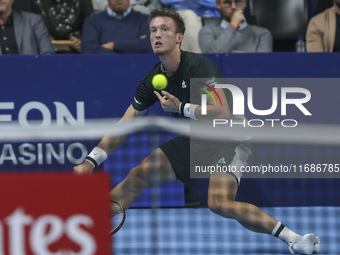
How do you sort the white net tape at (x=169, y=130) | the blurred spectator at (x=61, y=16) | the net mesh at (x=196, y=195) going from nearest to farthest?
the white net tape at (x=169, y=130) < the net mesh at (x=196, y=195) < the blurred spectator at (x=61, y=16)

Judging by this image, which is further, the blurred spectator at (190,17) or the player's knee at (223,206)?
the blurred spectator at (190,17)

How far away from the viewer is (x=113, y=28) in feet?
26.9

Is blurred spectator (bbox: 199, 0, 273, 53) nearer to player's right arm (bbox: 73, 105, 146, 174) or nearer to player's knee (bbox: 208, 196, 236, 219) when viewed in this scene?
player's right arm (bbox: 73, 105, 146, 174)

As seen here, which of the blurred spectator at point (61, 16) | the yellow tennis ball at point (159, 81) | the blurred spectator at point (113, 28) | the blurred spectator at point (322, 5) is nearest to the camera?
the yellow tennis ball at point (159, 81)

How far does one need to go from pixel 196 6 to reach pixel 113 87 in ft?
5.61

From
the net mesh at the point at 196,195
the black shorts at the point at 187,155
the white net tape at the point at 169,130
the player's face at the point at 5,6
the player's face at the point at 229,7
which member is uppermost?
the player's face at the point at 5,6

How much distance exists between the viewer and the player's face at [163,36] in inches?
260

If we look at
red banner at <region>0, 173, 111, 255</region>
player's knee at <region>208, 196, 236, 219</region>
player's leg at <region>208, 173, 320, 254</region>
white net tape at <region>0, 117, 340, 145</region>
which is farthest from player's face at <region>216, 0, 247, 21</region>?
red banner at <region>0, 173, 111, 255</region>

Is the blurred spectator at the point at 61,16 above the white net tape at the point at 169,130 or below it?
above

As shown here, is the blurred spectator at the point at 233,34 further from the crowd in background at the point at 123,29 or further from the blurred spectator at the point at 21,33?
the blurred spectator at the point at 21,33

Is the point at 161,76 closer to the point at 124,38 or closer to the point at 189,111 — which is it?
the point at 189,111

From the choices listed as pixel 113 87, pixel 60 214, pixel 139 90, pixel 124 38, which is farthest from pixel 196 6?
pixel 60 214

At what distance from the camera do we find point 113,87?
7.62m

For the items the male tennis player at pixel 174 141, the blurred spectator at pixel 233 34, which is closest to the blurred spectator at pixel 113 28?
the blurred spectator at pixel 233 34
